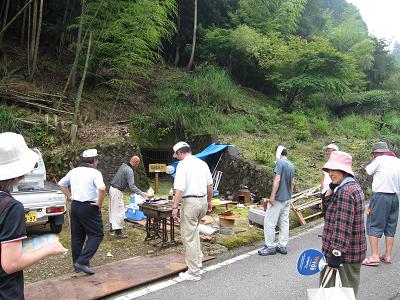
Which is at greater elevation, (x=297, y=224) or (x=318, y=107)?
(x=318, y=107)

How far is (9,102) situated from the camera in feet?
42.6

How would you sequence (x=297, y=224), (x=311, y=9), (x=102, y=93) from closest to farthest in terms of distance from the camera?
(x=297, y=224), (x=102, y=93), (x=311, y=9)

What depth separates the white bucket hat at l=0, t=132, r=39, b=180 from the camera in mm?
2229

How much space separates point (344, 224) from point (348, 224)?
0.11ft

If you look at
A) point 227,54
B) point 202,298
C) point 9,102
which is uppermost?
point 227,54

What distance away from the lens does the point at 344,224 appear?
10.8 feet

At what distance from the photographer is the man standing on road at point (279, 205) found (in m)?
6.38

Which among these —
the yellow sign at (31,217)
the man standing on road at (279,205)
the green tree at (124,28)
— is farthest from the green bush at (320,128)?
→ the yellow sign at (31,217)

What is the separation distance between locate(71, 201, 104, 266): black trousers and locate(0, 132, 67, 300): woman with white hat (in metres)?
3.15

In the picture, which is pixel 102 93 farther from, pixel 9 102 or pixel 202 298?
pixel 202 298

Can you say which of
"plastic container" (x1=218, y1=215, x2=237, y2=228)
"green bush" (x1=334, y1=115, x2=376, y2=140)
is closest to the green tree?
"plastic container" (x1=218, y1=215, x2=237, y2=228)

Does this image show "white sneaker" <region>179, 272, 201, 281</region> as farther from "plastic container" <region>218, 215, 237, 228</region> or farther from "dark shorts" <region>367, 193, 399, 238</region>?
"dark shorts" <region>367, 193, 399, 238</region>

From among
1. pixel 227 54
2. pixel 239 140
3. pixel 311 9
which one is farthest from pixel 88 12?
pixel 311 9

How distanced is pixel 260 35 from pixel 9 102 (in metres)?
12.1
